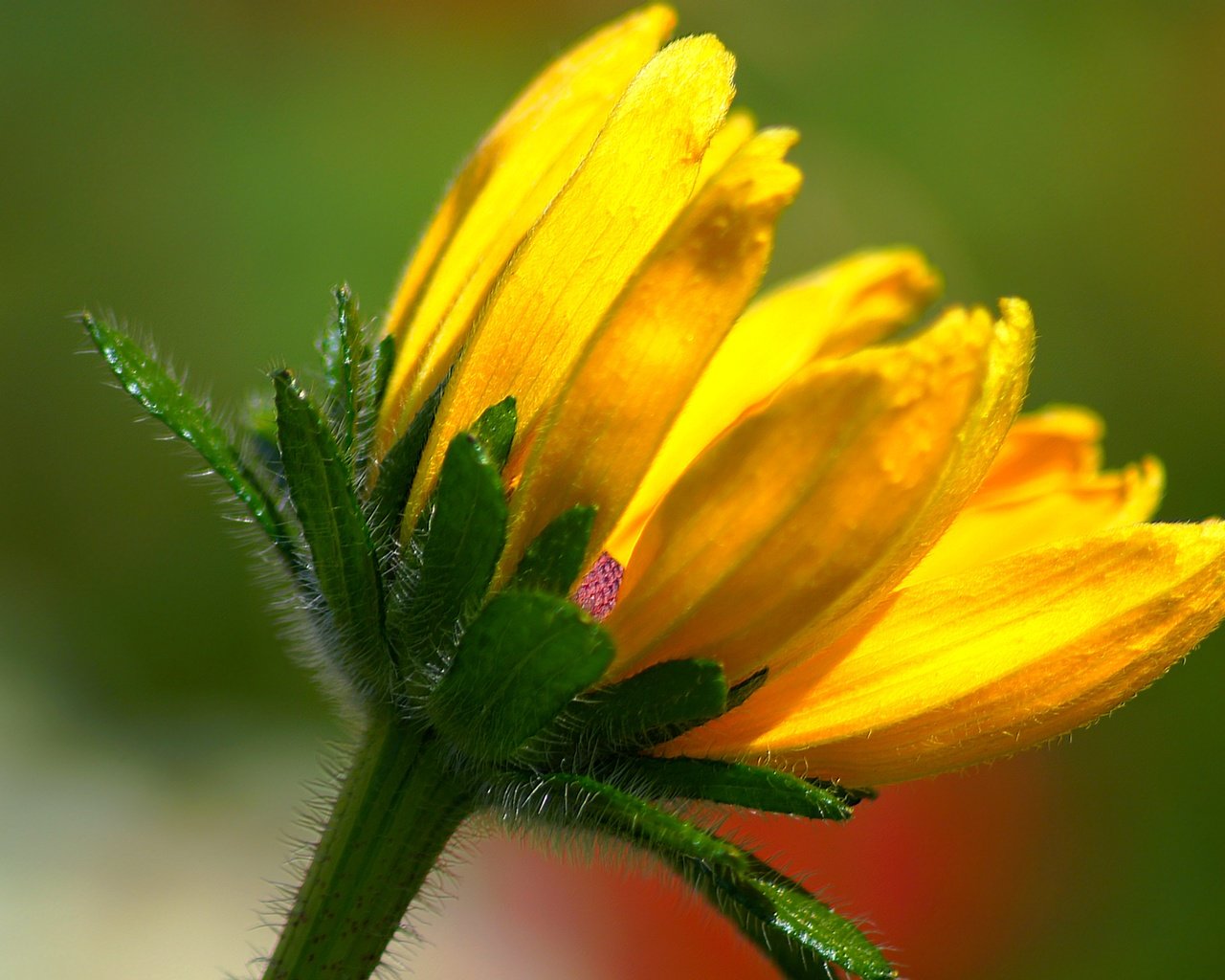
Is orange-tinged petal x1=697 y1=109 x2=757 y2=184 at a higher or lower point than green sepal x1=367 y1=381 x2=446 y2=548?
higher

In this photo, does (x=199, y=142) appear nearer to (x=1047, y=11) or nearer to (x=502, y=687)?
(x=1047, y=11)

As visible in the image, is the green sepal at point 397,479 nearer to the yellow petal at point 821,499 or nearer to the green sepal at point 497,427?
the green sepal at point 497,427

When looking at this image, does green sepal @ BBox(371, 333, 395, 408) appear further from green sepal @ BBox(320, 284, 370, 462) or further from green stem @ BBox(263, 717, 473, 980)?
green stem @ BBox(263, 717, 473, 980)

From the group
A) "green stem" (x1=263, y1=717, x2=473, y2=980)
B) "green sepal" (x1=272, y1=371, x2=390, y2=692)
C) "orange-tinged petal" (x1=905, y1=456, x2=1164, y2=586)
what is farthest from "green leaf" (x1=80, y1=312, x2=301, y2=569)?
"orange-tinged petal" (x1=905, y1=456, x2=1164, y2=586)

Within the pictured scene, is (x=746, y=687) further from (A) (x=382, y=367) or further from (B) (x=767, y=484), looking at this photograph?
(A) (x=382, y=367)

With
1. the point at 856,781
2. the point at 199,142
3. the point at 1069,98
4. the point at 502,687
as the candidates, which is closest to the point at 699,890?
the point at 856,781

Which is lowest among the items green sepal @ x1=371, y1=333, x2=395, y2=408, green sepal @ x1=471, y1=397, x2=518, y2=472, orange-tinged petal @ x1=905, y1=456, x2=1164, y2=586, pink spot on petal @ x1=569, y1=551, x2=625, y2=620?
pink spot on petal @ x1=569, y1=551, x2=625, y2=620
